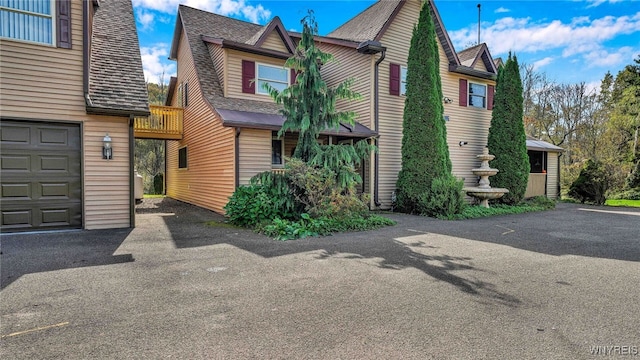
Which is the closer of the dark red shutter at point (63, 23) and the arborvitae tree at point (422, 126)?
the dark red shutter at point (63, 23)

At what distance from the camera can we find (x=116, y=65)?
881 centimetres

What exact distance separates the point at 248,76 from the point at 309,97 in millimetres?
4383

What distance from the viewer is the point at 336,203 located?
8.11 metres

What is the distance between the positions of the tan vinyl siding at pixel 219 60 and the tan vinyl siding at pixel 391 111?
572 centimetres

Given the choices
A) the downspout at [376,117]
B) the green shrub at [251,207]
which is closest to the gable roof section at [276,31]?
the downspout at [376,117]

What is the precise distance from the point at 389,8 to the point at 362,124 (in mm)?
4881

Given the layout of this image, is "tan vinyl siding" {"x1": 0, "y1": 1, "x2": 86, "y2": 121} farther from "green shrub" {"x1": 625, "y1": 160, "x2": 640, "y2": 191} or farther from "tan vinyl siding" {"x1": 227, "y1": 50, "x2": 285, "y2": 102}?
"green shrub" {"x1": 625, "y1": 160, "x2": 640, "y2": 191}

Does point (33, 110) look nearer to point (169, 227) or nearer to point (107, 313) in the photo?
point (169, 227)

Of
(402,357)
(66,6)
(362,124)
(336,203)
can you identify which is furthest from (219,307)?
(362,124)

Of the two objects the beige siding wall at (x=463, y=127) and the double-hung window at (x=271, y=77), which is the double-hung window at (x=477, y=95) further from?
the double-hung window at (x=271, y=77)

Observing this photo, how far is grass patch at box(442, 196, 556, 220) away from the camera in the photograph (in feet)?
34.3

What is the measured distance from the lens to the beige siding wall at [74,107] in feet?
22.7

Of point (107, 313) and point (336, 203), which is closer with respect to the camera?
point (107, 313)

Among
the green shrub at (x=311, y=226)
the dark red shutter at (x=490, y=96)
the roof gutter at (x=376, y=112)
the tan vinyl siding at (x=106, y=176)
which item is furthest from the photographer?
the dark red shutter at (x=490, y=96)
